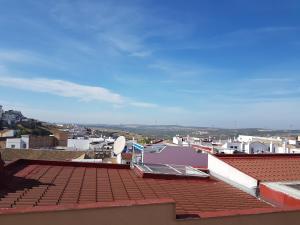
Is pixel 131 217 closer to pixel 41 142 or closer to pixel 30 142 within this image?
pixel 30 142

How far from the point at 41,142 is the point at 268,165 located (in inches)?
3021

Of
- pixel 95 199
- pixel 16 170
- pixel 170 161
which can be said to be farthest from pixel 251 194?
pixel 170 161

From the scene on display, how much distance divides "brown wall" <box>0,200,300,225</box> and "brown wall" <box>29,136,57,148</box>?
75.4 m

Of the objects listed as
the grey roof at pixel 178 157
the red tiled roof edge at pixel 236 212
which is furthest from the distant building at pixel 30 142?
the red tiled roof edge at pixel 236 212

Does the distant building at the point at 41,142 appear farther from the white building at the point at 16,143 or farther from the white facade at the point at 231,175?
the white facade at the point at 231,175

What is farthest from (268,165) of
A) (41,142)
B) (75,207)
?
(41,142)

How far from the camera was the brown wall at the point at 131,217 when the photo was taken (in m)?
5.93

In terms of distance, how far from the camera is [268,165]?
45.3 feet

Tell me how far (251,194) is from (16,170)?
23.1 feet

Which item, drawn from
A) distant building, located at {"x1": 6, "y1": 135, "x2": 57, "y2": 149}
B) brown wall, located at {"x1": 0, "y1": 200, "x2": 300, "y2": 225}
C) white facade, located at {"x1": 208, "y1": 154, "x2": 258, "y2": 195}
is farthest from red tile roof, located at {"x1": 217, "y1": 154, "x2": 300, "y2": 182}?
distant building, located at {"x1": 6, "y1": 135, "x2": 57, "y2": 149}

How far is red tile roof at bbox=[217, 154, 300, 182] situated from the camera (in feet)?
41.0

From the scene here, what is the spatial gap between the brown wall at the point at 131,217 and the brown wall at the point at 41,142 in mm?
75372

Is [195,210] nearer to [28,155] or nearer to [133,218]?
[133,218]

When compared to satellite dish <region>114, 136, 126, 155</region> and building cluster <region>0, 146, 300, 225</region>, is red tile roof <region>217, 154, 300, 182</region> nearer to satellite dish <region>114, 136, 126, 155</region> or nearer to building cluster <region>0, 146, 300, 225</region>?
building cluster <region>0, 146, 300, 225</region>
